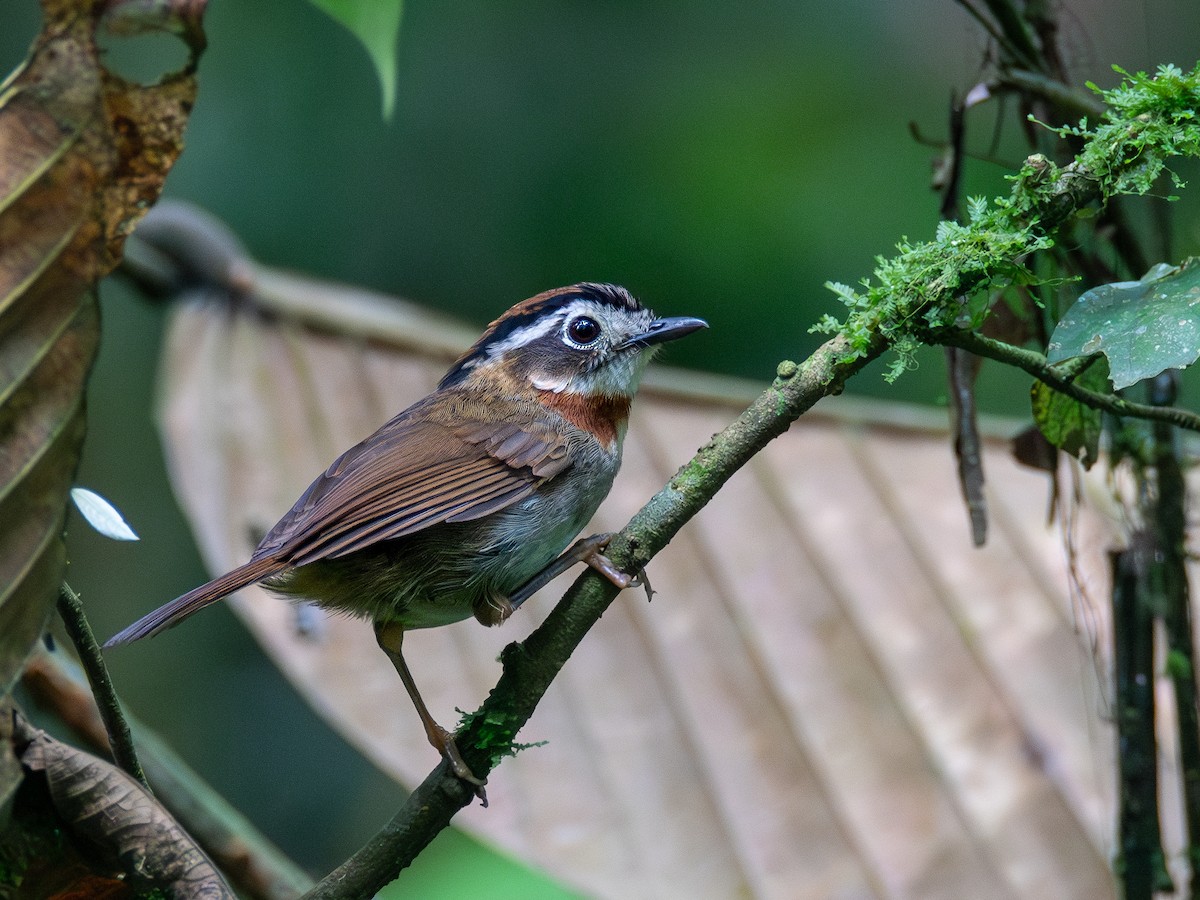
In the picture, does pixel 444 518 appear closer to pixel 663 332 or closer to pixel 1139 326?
pixel 663 332

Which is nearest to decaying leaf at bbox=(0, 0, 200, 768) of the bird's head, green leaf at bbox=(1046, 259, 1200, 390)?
green leaf at bbox=(1046, 259, 1200, 390)

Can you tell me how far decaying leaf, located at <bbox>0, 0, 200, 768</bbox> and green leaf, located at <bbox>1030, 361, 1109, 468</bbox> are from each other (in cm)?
146

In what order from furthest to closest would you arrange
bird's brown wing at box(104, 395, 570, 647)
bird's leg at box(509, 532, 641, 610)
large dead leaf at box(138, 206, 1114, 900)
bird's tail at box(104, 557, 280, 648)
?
large dead leaf at box(138, 206, 1114, 900)
bird's brown wing at box(104, 395, 570, 647)
bird's tail at box(104, 557, 280, 648)
bird's leg at box(509, 532, 641, 610)

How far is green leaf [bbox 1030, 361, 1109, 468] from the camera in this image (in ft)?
6.64

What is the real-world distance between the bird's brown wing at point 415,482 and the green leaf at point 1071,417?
1.01m

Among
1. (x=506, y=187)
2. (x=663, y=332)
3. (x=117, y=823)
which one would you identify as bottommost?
(x=117, y=823)

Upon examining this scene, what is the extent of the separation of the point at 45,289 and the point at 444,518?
3.80ft

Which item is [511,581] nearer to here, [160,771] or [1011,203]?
[160,771]

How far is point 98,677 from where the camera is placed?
1788 millimetres

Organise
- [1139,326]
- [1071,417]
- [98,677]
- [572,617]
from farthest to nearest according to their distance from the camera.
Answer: [1071,417] < [572,617] < [98,677] < [1139,326]

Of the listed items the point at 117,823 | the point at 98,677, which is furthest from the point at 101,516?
the point at 117,823

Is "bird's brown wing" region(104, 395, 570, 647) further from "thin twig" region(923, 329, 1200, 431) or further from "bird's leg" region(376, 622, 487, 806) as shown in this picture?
"thin twig" region(923, 329, 1200, 431)

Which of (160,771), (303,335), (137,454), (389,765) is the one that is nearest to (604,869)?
(389,765)

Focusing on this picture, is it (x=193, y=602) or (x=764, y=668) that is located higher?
(x=764, y=668)
